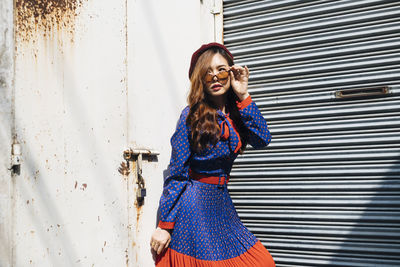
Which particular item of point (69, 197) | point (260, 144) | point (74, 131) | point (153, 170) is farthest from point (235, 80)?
point (69, 197)

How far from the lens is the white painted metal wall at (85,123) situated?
1.90 m

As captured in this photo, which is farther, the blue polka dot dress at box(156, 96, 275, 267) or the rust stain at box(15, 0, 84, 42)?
the blue polka dot dress at box(156, 96, 275, 267)

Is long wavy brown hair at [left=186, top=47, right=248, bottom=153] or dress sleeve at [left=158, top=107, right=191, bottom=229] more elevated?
long wavy brown hair at [left=186, top=47, right=248, bottom=153]

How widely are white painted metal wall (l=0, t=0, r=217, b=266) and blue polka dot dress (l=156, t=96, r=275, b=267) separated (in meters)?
0.32

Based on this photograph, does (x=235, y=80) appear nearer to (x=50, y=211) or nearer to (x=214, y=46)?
(x=214, y=46)

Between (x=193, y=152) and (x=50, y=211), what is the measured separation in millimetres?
944

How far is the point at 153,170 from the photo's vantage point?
2.68m

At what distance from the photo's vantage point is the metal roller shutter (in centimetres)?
285

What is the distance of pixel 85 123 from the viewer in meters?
2.22

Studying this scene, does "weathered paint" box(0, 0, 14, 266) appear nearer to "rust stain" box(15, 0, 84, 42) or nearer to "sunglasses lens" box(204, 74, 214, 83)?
"rust stain" box(15, 0, 84, 42)

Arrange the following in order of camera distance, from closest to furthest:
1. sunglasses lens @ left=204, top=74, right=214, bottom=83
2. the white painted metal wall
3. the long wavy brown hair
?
the white painted metal wall
the long wavy brown hair
sunglasses lens @ left=204, top=74, right=214, bottom=83

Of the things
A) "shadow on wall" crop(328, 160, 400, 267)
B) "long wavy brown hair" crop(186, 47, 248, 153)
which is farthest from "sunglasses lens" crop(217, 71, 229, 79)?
"shadow on wall" crop(328, 160, 400, 267)

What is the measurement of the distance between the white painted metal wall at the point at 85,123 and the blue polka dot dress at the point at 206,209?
1.06 ft

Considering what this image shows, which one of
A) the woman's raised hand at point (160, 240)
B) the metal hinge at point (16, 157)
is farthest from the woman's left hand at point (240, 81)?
the metal hinge at point (16, 157)
